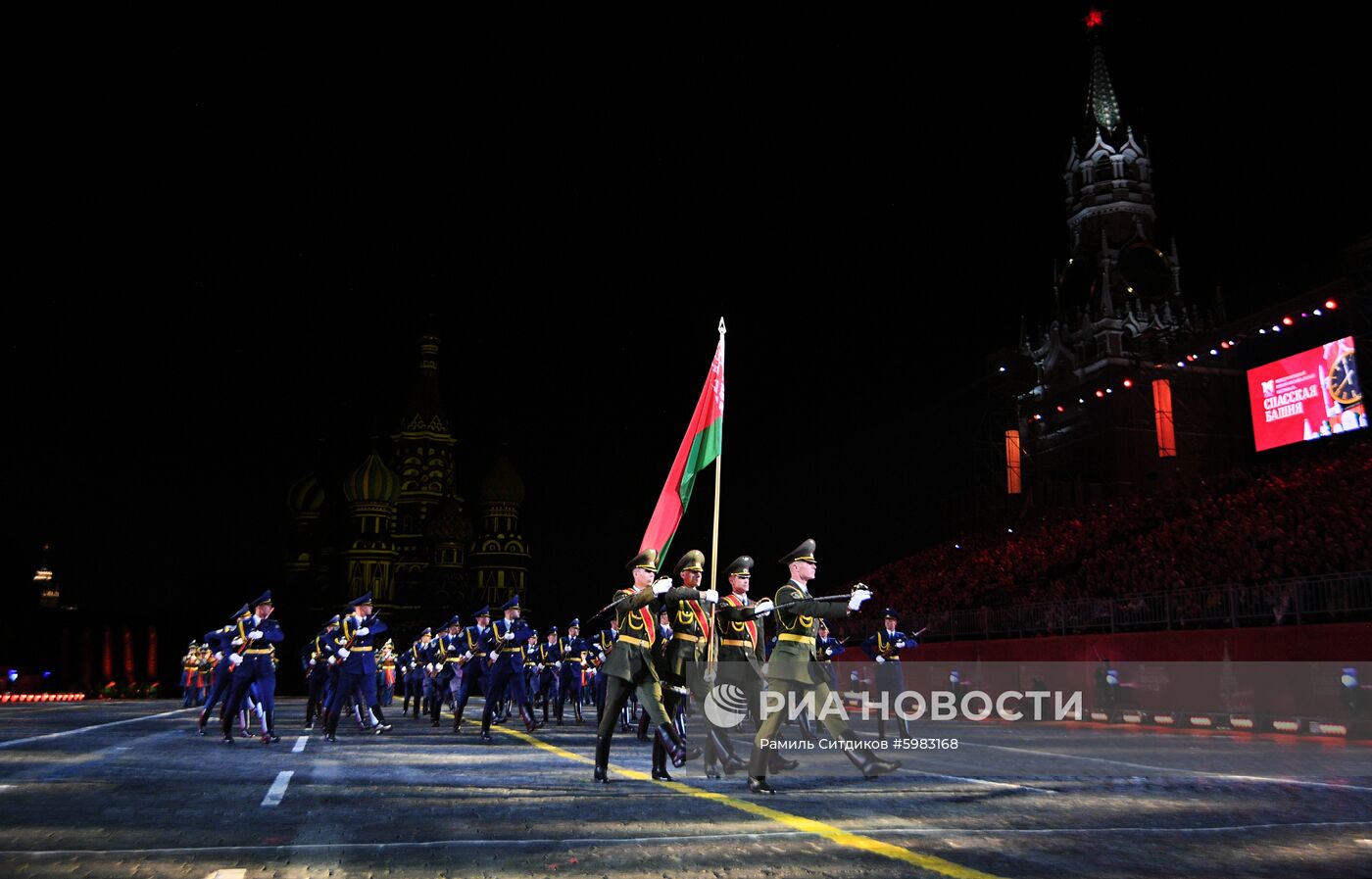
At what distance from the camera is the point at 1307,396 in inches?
1465

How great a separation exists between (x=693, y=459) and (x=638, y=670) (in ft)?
21.1

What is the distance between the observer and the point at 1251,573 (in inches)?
968

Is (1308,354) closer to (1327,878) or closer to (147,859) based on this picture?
(1327,878)

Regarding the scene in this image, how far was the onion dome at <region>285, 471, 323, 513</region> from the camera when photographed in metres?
103

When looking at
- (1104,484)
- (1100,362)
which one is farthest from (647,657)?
(1100,362)

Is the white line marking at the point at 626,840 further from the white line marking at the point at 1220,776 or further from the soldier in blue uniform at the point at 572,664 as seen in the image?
the soldier in blue uniform at the point at 572,664

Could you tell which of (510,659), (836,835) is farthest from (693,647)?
(510,659)

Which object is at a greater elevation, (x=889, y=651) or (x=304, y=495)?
(x=304, y=495)

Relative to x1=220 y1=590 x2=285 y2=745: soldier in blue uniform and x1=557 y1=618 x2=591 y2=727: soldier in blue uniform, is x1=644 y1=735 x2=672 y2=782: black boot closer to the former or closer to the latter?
x1=220 y1=590 x2=285 y2=745: soldier in blue uniform

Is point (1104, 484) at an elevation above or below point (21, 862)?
above

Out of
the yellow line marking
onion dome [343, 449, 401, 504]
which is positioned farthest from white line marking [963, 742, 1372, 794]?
onion dome [343, 449, 401, 504]

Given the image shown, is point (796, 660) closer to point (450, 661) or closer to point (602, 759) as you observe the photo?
point (602, 759)

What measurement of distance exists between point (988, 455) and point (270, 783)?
46621mm

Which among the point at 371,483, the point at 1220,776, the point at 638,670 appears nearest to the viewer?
the point at 638,670
